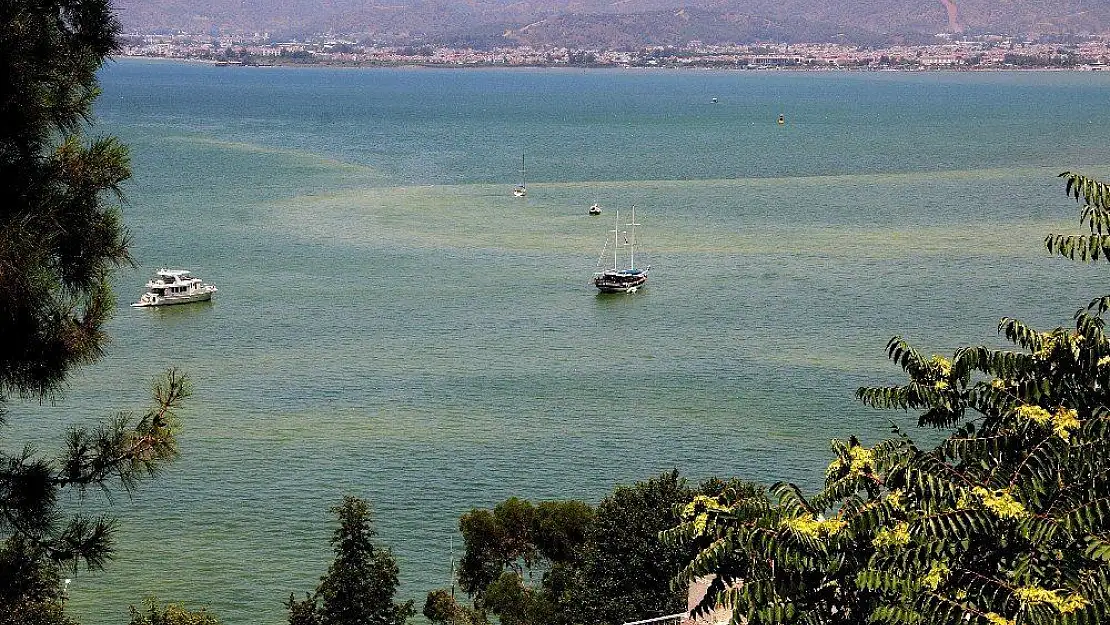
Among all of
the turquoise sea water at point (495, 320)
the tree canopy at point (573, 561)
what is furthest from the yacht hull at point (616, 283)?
the tree canopy at point (573, 561)

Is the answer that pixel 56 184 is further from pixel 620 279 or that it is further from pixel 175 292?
pixel 620 279

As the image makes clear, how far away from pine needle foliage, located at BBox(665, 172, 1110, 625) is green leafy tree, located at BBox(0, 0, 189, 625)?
2.21 metres

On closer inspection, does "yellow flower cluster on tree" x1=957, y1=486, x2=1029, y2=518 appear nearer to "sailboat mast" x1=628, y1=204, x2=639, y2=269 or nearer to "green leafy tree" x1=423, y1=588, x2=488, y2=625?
"green leafy tree" x1=423, y1=588, x2=488, y2=625

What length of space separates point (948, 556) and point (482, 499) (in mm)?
13904

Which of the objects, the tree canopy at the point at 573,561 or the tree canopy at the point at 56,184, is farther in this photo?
the tree canopy at the point at 573,561

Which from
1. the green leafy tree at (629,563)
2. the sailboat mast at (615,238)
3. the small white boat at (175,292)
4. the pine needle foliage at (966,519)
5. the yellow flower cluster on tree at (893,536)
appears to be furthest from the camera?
the sailboat mast at (615,238)

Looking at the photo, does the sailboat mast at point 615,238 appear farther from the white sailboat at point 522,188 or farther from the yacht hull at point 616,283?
the white sailboat at point 522,188

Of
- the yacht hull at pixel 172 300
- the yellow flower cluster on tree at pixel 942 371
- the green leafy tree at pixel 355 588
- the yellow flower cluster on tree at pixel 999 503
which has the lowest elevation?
the yacht hull at pixel 172 300

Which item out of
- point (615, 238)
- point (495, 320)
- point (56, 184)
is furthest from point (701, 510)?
point (615, 238)

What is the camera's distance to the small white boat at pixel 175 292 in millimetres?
30938

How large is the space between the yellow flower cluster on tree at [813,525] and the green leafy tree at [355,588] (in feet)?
24.1

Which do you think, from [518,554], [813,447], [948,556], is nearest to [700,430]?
[813,447]

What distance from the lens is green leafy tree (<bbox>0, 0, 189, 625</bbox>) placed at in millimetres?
5188

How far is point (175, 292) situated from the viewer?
3108cm
